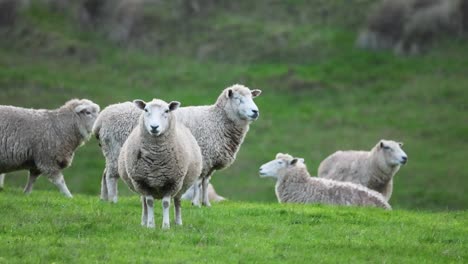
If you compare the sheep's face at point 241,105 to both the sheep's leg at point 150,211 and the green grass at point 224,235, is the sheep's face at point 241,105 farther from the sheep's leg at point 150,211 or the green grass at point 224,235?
the sheep's leg at point 150,211

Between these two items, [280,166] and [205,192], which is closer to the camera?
[205,192]

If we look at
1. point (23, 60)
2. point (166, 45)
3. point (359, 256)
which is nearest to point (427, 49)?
point (166, 45)

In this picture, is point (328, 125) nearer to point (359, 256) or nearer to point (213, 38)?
point (213, 38)

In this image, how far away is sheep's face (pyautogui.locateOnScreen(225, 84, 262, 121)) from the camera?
15289 millimetres

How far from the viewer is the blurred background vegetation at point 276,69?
31.9m

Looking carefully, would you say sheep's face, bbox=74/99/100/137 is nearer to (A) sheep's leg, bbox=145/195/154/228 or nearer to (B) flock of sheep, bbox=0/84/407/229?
(B) flock of sheep, bbox=0/84/407/229

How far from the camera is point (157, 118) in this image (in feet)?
38.1

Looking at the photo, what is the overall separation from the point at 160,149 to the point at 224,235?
1.44 meters

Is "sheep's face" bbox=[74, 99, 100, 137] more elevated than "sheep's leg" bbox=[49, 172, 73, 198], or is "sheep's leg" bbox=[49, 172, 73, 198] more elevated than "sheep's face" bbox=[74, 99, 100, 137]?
"sheep's face" bbox=[74, 99, 100, 137]

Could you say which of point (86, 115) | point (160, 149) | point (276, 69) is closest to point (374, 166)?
point (86, 115)

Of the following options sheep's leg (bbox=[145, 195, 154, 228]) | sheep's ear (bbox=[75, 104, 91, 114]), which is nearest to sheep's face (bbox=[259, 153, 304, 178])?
sheep's ear (bbox=[75, 104, 91, 114])

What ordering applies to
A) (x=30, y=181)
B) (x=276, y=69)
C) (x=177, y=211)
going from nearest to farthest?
(x=177, y=211) < (x=30, y=181) < (x=276, y=69)

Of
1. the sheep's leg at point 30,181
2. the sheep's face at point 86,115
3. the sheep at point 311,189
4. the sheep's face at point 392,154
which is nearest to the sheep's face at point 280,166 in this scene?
the sheep at point 311,189

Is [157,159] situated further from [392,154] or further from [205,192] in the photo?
[392,154]
